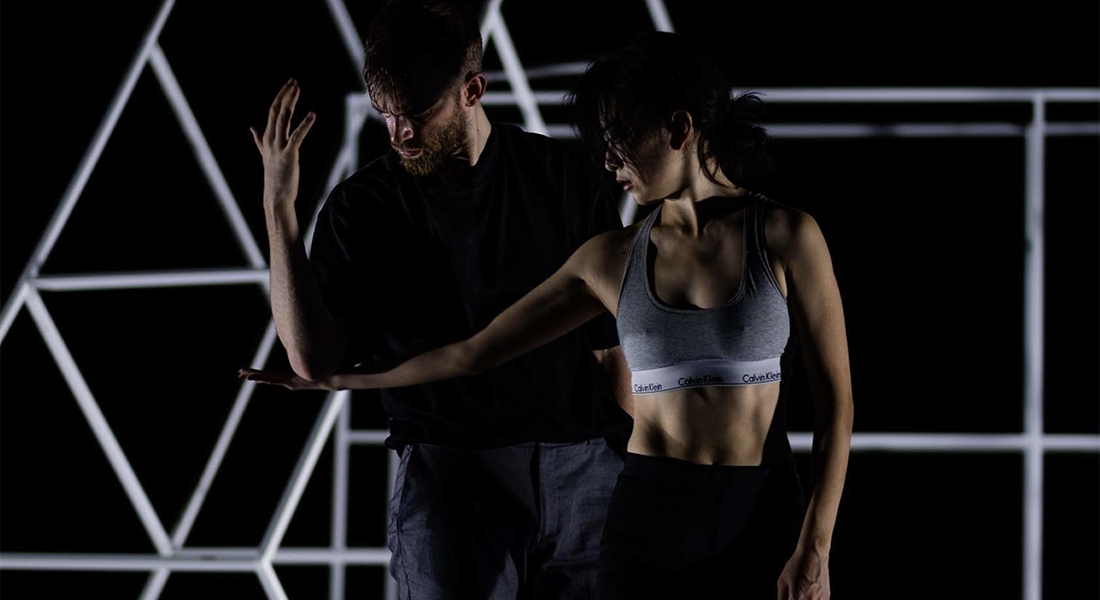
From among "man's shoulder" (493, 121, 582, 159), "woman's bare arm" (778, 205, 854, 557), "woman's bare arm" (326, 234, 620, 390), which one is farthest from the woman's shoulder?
"man's shoulder" (493, 121, 582, 159)

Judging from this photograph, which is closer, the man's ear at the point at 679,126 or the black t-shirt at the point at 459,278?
the man's ear at the point at 679,126

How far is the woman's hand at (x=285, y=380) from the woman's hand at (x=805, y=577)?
0.89 m

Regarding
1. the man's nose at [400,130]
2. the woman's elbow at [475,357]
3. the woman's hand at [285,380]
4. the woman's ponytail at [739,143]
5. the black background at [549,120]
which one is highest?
the black background at [549,120]

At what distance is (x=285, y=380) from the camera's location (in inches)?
82.9

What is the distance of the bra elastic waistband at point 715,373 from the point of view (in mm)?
1710

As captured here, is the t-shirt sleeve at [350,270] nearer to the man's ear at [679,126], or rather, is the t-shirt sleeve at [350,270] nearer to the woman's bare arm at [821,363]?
the man's ear at [679,126]

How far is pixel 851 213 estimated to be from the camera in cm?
402

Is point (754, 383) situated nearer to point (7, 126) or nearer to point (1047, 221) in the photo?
point (1047, 221)

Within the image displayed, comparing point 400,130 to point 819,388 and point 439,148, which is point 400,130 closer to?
point 439,148

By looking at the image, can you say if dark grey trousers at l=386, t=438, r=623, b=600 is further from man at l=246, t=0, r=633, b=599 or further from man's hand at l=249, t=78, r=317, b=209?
man's hand at l=249, t=78, r=317, b=209

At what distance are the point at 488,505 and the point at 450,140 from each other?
68cm

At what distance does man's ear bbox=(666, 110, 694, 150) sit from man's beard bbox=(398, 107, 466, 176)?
526 mm

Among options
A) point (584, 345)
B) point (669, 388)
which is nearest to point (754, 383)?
point (669, 388)

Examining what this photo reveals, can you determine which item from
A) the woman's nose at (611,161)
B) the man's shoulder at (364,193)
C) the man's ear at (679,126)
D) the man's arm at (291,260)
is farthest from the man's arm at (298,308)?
the man's ear at (679,126)
